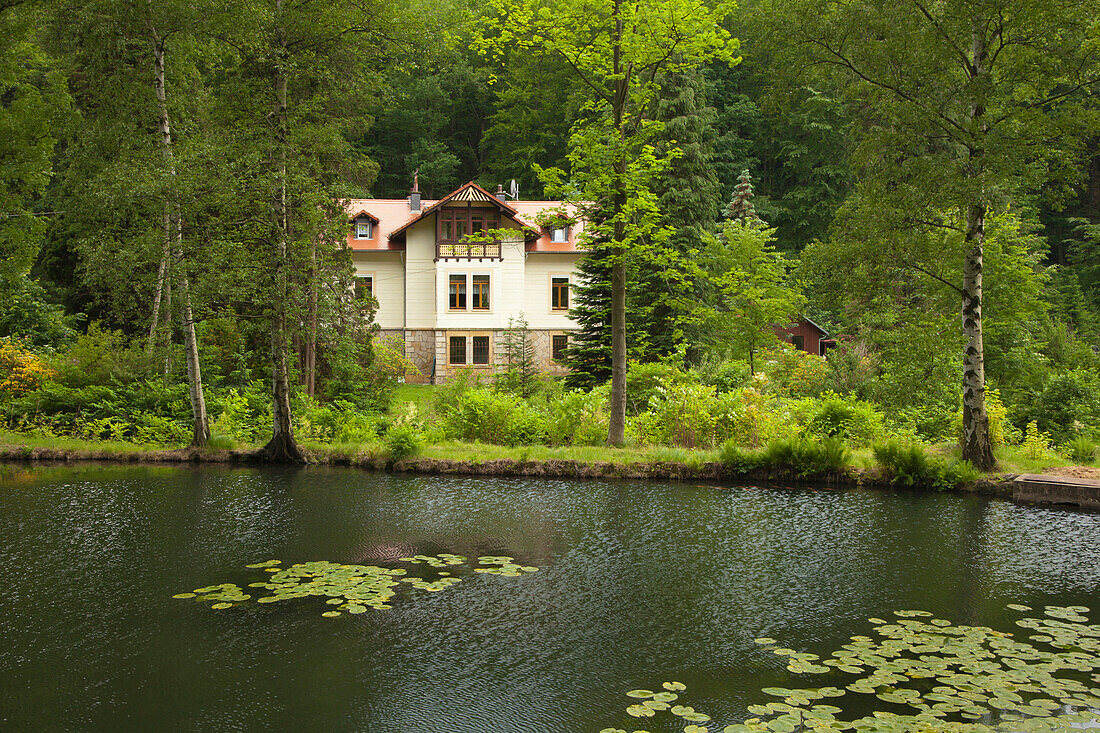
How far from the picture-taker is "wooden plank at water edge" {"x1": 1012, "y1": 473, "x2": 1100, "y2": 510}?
10.9 metres

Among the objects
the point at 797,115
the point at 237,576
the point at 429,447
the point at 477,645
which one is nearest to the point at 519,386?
the point at 429,447

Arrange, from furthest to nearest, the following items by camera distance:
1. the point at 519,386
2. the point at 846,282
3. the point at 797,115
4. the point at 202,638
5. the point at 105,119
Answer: the point at 797,115 < the point at 519,386 < the point at 105,119 < the point at 846,282 < the point at 202,638

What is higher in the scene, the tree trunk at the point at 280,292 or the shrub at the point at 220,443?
the tree trunk at the point at 280,292

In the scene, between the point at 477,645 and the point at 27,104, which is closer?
the point at 477,645

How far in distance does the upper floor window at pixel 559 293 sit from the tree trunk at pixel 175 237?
74.6ft

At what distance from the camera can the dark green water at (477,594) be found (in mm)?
5070

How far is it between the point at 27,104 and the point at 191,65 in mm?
3479

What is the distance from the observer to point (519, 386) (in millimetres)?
21094

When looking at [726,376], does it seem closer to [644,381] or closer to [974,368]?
[644,381]

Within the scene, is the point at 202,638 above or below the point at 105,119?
below

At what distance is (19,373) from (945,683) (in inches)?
745

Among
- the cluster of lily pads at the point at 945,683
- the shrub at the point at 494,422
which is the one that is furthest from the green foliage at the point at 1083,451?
the shrub at the point at 494,422

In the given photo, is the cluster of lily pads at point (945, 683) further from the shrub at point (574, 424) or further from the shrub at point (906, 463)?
the shrub at point (574, 424)

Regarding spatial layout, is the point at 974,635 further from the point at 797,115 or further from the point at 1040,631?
the point at 797,115
